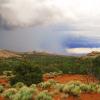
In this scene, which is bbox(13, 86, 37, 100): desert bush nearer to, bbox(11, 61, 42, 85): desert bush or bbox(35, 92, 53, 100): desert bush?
bbox(35, 92, 53, 100): desert bush

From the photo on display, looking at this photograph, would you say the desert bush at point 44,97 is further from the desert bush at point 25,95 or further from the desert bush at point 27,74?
the desert bush at point 27,74

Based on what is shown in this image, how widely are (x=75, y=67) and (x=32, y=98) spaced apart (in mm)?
52124

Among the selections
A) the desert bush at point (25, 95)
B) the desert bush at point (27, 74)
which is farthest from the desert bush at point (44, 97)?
the desert bush at point (27, 74)

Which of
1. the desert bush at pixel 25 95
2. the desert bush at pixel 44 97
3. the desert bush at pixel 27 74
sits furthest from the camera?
the desert bush at pixel 27 74

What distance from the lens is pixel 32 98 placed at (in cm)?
2214

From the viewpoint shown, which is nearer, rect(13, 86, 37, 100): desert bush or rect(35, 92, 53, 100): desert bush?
rect(35, 92, 53, 100): desert bush

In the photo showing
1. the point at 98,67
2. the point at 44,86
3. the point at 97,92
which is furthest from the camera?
the point at 98,67

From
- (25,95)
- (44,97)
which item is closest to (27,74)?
(25,95)

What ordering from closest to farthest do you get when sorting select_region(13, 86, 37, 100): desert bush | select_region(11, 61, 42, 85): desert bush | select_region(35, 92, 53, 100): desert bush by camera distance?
select_region(35, 92, 53, 100): desert bush → select_region(13, 86, 37, 100): desert bush → select_region(11, 61, 42, 85): desert bush

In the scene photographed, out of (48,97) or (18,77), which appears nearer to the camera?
(48,97)

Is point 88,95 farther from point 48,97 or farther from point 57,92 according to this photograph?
point 48,97

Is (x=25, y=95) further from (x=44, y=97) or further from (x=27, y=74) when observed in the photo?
(x=27, y=74)

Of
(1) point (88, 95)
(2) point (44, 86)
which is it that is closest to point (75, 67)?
(2) point (44, 86)

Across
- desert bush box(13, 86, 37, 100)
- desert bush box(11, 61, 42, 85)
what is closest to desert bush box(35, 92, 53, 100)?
desert bush box(13, 86, 37, 100)
